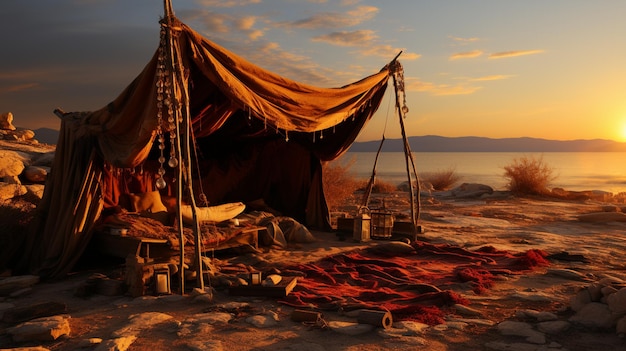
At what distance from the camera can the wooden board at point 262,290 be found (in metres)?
5.15

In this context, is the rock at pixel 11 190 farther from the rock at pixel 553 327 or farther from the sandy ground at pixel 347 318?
the rock at pixel 553 327

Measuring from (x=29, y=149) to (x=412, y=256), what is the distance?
1221cm

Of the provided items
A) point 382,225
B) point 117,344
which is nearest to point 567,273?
point 382,225

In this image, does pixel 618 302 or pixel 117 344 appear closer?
pixel 117 344

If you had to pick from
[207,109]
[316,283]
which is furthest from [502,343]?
[207,109]

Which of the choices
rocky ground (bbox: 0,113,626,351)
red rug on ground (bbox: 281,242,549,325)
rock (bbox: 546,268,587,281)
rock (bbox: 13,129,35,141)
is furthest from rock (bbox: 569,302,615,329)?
rock (bbox: 13,129,35,141)

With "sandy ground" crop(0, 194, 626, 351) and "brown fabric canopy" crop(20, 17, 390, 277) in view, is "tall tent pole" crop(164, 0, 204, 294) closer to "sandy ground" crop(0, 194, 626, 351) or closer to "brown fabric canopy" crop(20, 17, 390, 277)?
"brown fabric canopy" crop(20, 17, 390, 277)

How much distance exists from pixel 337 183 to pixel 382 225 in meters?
5.26

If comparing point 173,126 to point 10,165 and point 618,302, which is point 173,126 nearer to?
point 618,302

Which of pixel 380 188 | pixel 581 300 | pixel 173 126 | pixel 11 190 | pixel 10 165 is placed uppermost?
pixel 173 126

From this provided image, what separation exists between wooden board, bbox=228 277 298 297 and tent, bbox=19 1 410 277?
1061mm

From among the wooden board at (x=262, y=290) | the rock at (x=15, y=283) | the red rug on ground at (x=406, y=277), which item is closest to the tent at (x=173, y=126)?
the rock at (x=15, y=283)

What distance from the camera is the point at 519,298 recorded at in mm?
5191

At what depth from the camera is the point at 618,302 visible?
424cm
